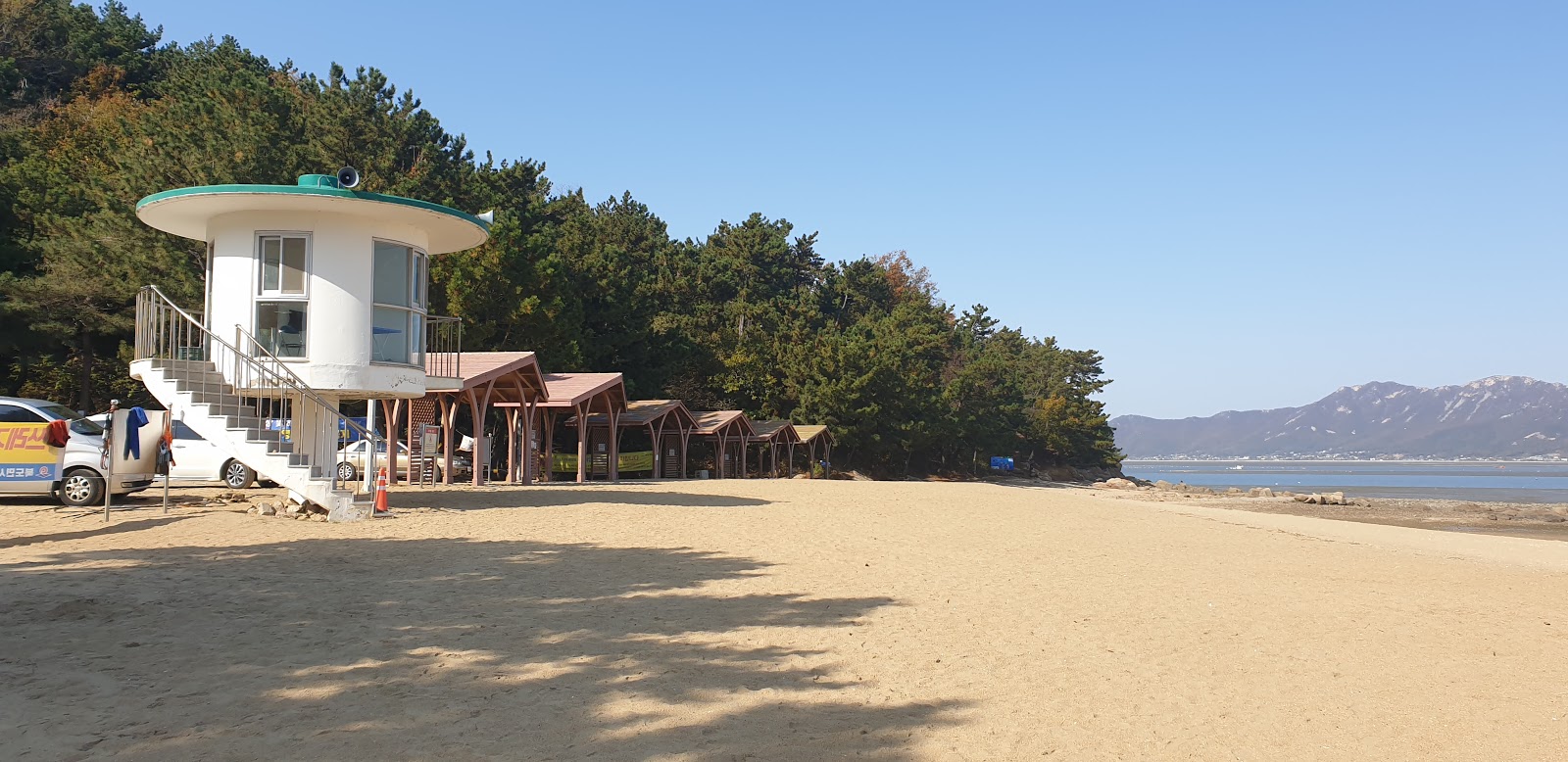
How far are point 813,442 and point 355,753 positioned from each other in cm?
4290

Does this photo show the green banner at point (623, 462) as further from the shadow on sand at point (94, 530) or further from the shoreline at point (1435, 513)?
the shoreline at point (1435, 513)


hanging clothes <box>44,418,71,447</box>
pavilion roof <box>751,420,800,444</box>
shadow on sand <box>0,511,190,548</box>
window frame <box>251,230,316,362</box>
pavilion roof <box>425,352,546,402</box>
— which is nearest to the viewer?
shadow on sand <box>0,511,190,548</box>

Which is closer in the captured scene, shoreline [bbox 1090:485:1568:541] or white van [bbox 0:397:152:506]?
white van [bbox 0:397:152:506]

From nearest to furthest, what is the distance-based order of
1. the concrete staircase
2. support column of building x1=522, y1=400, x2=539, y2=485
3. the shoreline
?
the concrete staircase < support column of building x1=522, y1=400, x2=539, y2=485 < the shoreline

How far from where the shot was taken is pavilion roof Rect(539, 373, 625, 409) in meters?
27.8

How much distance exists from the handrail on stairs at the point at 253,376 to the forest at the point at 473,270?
33.5 feet

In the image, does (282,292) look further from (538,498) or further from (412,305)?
(538,498)

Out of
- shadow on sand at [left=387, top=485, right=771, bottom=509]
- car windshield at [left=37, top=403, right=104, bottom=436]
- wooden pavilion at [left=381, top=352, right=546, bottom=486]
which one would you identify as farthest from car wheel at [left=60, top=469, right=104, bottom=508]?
wooden pavilion at [left=381, top=352, right=546, bottom=486]

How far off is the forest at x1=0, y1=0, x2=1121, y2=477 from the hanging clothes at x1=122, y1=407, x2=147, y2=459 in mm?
11694

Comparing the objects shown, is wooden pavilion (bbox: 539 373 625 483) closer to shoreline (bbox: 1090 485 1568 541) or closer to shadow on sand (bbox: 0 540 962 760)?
shadow on sand (bbox: 0 540 962 760)

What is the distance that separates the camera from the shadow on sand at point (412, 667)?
547 centimetres

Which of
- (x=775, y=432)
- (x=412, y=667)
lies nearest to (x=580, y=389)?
(x=775, y=432)

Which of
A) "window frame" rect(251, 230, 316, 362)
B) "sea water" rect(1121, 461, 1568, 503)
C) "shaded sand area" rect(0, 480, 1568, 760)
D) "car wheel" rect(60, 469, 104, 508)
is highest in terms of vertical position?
"window frame" rect(251, 230, 316, 362)

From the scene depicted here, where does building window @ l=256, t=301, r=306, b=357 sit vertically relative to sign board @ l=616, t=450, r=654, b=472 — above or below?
above
